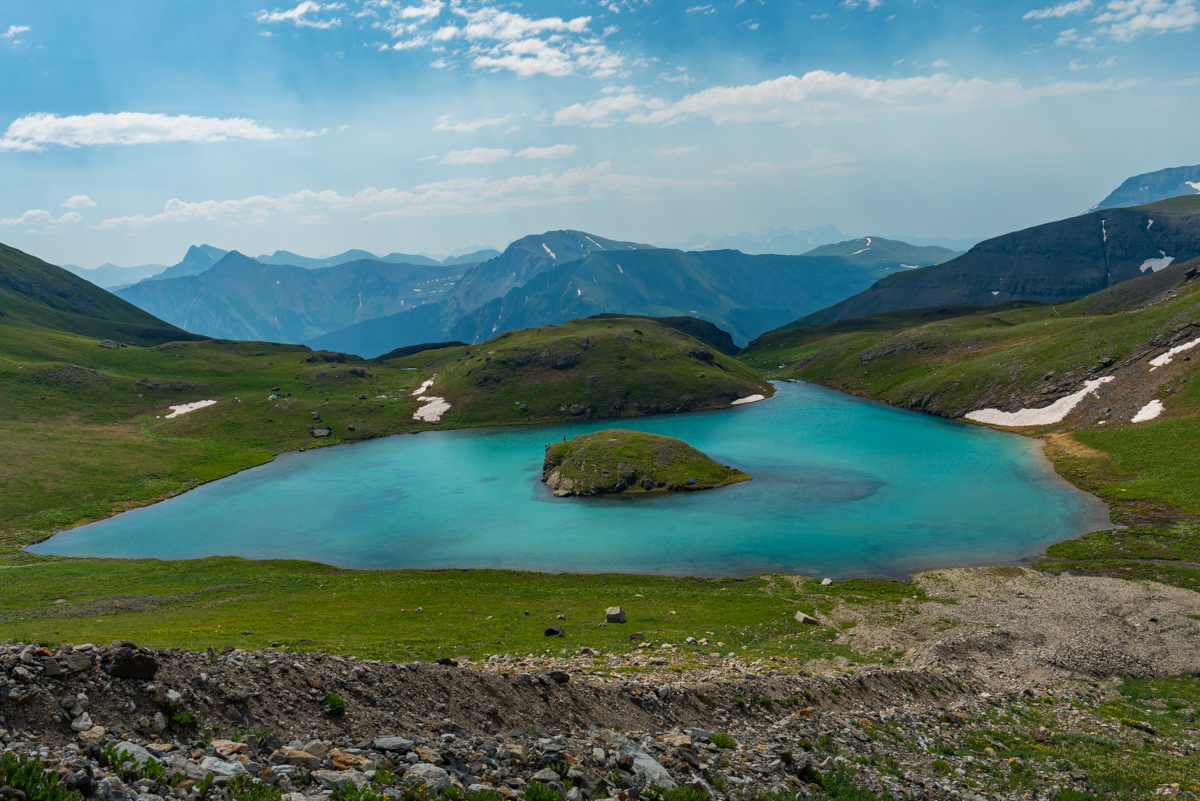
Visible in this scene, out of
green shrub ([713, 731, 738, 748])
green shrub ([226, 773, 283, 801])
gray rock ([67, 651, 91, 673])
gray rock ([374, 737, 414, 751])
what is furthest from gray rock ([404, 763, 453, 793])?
green shrub ([713, 731, 738, 748])

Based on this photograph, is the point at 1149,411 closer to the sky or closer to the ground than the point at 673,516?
closer to the sky

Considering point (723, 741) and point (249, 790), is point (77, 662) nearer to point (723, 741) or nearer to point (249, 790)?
point (249, 790)

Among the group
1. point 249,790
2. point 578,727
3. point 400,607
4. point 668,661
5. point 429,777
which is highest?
point 249,790

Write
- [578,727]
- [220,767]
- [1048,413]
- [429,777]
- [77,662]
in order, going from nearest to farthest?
1. [220,767]
2. [429,777]
3. [77,662]
4. [578,727]
5. [1048,413]

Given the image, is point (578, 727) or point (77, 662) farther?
point (578, 727)

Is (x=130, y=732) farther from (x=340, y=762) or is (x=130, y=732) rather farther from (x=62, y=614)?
(x=62, y=614)

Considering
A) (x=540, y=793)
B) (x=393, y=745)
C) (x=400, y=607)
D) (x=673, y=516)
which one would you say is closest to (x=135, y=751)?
(x=393, y=745)

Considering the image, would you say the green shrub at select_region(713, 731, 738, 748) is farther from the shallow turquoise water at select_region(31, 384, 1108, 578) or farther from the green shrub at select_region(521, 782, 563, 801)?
the shallow turquoise water at select_region(31, 384, 1108, 578)

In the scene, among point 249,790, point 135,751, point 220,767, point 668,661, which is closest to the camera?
point 249,790
